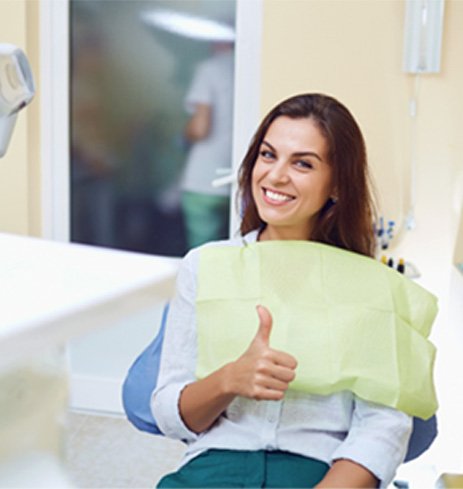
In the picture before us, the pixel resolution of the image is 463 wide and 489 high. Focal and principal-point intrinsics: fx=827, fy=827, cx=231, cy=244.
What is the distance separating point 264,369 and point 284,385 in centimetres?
4

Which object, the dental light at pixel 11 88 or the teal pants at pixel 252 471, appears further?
the teal pants at pixel 252 471

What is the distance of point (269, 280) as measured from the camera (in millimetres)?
1275

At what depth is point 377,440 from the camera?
118 centimetres

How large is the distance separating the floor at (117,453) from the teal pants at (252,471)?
950 mm

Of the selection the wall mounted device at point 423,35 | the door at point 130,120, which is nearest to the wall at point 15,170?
the door at point 130,120

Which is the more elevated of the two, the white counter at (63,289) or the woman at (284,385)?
the white counter at (63,289)

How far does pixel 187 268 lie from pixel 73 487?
824 mm

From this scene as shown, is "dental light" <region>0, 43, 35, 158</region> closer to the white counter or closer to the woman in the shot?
the white counter

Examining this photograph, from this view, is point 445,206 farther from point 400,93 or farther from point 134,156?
point 134,156

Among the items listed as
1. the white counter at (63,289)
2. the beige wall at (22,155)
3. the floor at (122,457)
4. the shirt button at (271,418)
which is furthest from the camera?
the beige wall at (22,155)

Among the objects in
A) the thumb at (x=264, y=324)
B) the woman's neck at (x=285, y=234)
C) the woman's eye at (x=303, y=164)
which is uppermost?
the woman's eye at (x=303, y=164)

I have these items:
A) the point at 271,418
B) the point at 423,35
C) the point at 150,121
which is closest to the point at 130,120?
the point at 150,121

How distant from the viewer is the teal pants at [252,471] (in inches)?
46.8

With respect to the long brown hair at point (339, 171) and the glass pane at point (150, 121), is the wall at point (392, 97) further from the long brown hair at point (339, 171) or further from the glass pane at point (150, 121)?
the long brown hair at point (339, 171)
